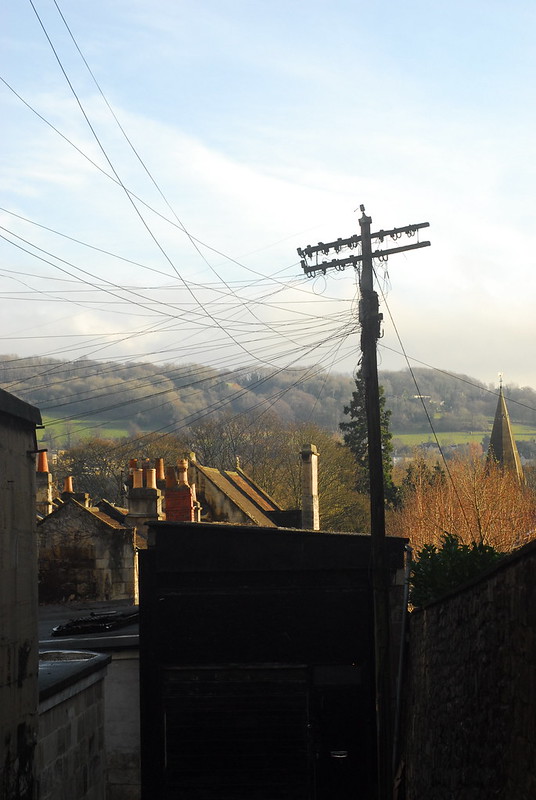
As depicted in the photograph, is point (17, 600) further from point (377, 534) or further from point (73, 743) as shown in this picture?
point (377, 534)

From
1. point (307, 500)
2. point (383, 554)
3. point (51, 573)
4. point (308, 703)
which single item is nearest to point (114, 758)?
point (308, 703)

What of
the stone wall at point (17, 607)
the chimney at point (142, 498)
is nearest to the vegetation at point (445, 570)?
the chimney at point (142, 498)

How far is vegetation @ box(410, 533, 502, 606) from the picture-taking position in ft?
67.4

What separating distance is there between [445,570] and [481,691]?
10.0 metres

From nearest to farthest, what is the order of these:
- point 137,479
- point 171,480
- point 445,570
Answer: point 445,570
point 137,479
point 171,480

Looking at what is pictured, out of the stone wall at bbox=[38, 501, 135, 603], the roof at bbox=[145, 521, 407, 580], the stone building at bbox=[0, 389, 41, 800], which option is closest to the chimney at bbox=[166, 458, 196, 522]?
the stone wall at bbox=[38, 501, 135, 603]

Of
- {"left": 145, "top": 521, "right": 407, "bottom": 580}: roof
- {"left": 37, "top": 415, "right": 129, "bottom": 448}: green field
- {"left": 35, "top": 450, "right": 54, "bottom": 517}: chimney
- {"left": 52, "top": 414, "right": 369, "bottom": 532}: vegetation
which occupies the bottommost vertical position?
{"left": 145, "top": 521, "right": 407, "bottom": 580}: roof

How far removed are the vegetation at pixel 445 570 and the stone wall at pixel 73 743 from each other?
8.21 metres

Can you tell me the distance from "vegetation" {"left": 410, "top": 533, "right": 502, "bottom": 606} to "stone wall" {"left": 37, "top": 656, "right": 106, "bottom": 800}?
26.9ft

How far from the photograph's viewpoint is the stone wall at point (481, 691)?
8.67 meters

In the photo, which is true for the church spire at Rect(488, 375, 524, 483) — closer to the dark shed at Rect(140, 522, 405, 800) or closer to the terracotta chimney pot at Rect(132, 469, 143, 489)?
the terracotta chimney pot at Rect(132, 469, 143, 489)

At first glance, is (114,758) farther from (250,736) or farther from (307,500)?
(307,500)

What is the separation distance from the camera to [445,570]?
20578 millimetres

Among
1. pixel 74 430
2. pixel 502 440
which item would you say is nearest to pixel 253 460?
pixel 502 440
